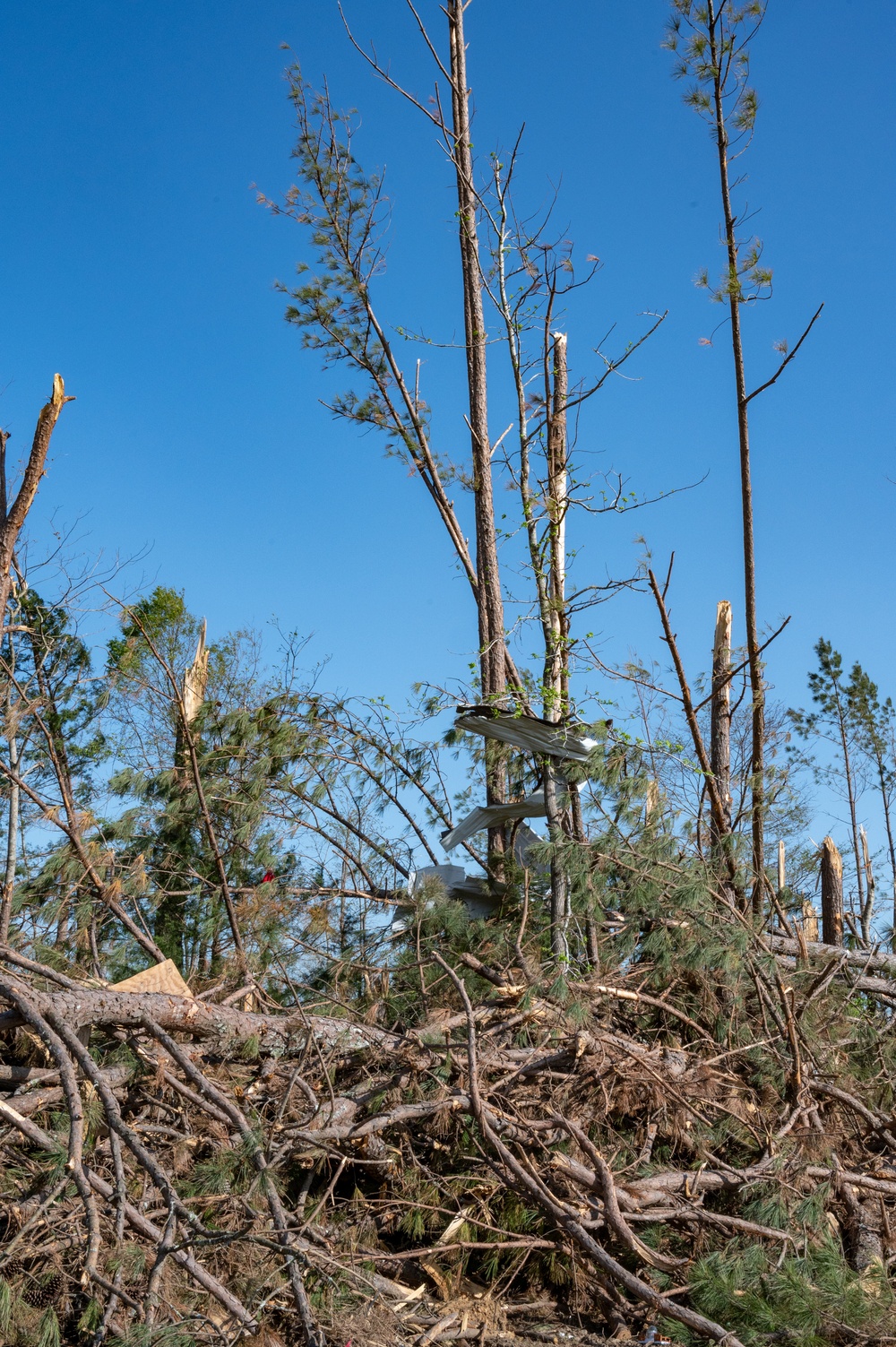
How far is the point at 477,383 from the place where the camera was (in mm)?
8375

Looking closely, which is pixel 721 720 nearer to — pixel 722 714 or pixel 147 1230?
pixel 722 714

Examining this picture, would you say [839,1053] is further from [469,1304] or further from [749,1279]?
[469,1304]

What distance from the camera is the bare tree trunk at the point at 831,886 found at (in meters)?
7.69

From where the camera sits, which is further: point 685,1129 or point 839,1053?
point 839,1053

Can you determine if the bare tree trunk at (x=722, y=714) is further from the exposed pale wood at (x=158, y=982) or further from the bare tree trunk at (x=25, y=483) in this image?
the bare tree trunk at (x=25, y=483)

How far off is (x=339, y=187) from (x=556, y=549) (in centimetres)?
377

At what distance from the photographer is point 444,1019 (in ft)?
14.0

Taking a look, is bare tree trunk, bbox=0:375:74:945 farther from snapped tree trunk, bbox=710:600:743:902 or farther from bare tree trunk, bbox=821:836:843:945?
bare tree trunk, bbox=821:836:843:945

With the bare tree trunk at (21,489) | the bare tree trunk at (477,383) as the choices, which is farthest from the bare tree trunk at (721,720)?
the bare tree trunk at (21,489)

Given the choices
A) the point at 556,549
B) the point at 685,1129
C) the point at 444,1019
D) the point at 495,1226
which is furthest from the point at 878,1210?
the point at 556,549

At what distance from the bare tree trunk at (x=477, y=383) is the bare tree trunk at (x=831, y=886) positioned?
2.73 meters

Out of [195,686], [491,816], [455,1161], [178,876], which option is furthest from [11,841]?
[455,1161]

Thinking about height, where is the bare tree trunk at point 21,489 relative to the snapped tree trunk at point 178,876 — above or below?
above

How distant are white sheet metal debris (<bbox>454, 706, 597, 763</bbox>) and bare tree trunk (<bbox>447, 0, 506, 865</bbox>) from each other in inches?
43.5
